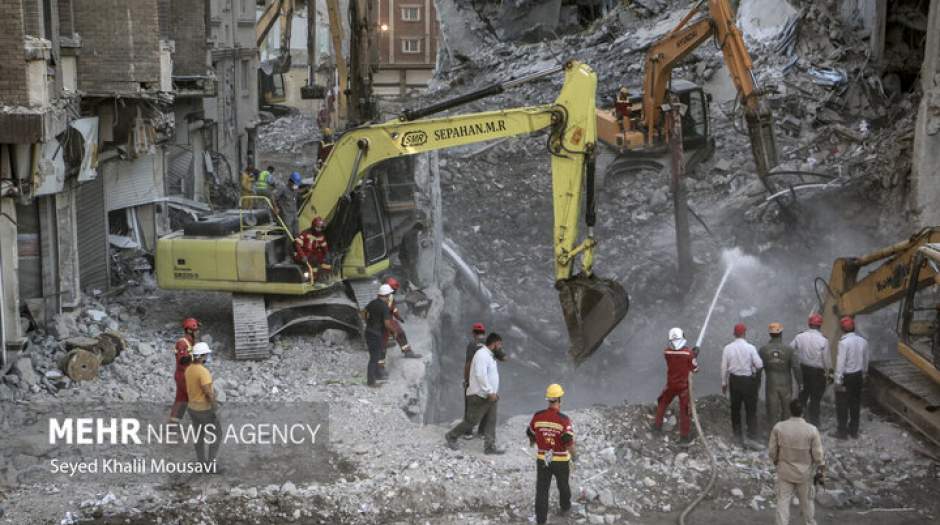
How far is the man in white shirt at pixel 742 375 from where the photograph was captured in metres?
11.7

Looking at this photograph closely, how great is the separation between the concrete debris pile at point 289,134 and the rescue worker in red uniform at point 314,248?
2530 cm

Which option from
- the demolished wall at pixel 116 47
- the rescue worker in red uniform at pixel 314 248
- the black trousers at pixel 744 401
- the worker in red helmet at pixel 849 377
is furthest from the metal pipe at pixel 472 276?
the worker in red helmet at pixel 849 377

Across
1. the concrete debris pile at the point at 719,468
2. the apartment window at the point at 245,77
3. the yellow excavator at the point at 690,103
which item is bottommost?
the concrete debris pile at the point at 719,468

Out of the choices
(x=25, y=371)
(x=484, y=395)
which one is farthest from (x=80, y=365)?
(x=484, y=395)

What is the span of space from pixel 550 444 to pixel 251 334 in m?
5.65

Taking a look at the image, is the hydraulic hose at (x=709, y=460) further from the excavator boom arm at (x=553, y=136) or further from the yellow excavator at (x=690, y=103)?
the yellow excavator at (x=690, y=103)

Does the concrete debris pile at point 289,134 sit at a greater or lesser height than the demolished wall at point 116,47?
greater

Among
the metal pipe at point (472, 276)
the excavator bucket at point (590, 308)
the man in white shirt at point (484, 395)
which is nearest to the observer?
the man in white shirt at point (484, 395)

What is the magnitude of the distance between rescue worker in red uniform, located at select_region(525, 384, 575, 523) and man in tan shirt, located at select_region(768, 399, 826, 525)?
1.74 meters

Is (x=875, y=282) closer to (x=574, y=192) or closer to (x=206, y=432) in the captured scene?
(x=574, y=192)

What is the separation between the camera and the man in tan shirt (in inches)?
368

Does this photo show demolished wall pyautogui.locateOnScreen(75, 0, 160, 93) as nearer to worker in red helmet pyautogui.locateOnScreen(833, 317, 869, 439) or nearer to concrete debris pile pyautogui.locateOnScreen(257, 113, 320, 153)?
worker in red helmet pyautogui.locateOnScreen(833, 317, 869, 439)

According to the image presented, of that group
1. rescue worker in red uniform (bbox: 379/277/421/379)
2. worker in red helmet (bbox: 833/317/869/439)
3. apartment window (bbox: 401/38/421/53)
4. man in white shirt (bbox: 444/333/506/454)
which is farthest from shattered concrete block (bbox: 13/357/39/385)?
apartment window (bbox: 401/38/421/53)

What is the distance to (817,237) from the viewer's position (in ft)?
59.7
